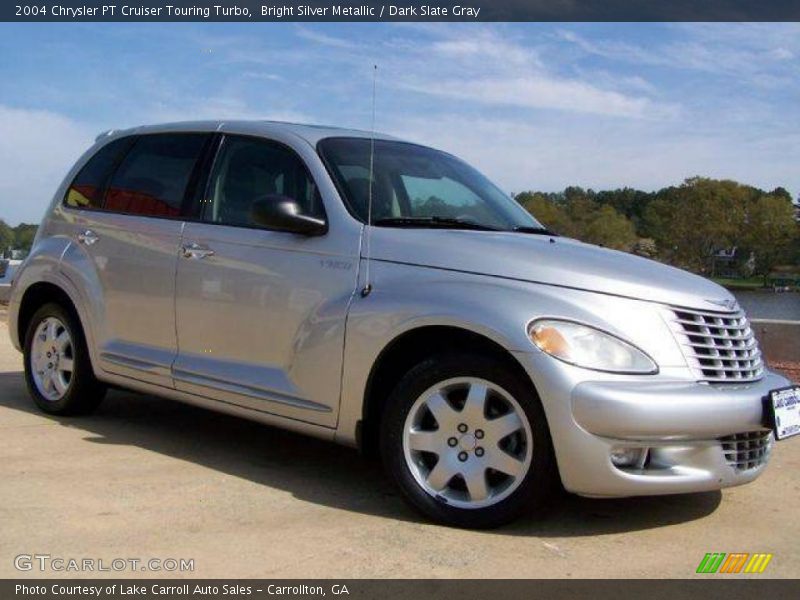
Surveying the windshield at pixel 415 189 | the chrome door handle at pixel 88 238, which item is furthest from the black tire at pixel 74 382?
the windshield at pixel 415 189

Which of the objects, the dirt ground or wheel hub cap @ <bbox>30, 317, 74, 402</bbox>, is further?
wheel hub cap @ <bbox>30, 317, 74, 402</bbox>

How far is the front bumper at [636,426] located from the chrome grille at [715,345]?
0.09 metres

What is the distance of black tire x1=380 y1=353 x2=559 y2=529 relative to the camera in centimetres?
358

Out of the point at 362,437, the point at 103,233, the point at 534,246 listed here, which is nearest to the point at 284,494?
the point at 362,437

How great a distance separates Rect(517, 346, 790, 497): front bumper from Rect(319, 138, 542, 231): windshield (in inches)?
47.3

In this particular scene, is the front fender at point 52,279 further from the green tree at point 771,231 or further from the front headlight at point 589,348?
the green tree at point 771,231

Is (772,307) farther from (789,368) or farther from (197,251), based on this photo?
(197,251)

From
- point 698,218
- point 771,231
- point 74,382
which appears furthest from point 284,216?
point 771,231

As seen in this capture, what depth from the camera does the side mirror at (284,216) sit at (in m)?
4.24

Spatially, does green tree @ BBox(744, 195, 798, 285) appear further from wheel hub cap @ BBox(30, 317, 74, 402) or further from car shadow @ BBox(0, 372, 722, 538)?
wheel hub cap @ BBox(30, 317, 74, 402)

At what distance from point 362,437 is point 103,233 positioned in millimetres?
2305

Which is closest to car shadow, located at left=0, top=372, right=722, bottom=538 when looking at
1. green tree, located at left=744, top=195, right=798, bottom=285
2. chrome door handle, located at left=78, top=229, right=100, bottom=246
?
chrome door handle, located at left=78, top=229, right=100, bottom=246

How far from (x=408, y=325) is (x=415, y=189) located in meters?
1.09
